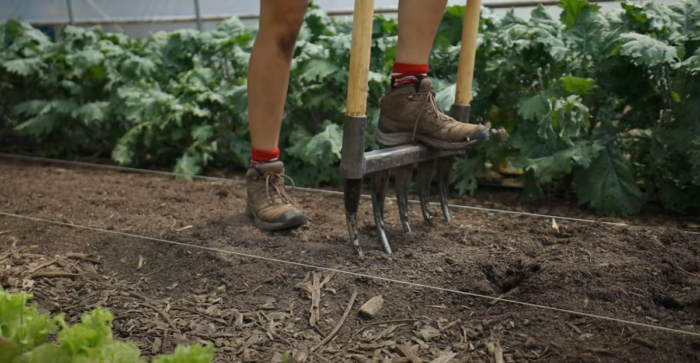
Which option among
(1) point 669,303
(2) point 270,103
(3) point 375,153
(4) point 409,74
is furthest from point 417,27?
(1) point 669,303

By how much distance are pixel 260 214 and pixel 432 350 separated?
1.14 m

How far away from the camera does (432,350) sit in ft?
5.83

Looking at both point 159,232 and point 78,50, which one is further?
point 78,50

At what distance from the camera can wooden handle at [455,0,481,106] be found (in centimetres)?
269

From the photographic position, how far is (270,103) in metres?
2.66

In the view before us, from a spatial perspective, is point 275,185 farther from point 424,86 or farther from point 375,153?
point 424,86

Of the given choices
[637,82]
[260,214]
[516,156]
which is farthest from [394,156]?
[637,82]

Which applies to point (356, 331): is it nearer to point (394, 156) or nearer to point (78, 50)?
point (394, 156)

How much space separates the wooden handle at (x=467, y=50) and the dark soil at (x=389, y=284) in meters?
0.55

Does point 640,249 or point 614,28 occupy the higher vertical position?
point 614,28

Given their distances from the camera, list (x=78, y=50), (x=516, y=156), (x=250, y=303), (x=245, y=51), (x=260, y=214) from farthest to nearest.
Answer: (x=78, y=50), (x=245, y=51), (x=516, y=156), (x=260, y=214), (x=250, y=303)

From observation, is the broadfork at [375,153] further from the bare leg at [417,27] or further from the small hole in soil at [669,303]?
the small hole in soil at [669,303]

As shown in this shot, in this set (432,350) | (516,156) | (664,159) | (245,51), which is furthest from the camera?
(245,51)

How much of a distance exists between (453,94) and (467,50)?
709 mm
